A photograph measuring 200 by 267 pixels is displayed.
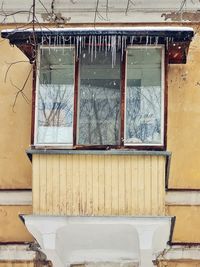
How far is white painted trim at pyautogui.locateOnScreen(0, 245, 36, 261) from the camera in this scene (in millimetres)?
10578

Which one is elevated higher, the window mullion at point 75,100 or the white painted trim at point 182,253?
the window mullion at point 75,100

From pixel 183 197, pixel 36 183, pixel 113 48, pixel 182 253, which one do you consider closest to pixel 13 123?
pixel 36 183

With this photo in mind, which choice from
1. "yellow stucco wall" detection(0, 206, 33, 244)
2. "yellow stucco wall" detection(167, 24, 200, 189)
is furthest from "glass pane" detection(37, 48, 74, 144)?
"yellow stucco wall" detection(167, 24, 200, 189)

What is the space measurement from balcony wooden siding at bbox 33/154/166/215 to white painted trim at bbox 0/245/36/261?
0.93 m

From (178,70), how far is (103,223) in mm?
2462

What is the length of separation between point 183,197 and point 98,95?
67.6 inches

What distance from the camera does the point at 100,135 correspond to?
1005 centimetres

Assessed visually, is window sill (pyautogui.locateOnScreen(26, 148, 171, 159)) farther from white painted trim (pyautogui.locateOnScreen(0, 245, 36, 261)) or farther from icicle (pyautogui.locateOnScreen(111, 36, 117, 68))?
white painted trim (pyautogui.locateOnScreen(0, 245, 36, 261))

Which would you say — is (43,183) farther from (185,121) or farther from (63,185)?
(185,121)

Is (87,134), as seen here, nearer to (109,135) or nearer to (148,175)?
(109,135)

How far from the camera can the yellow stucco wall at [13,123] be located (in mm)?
10805

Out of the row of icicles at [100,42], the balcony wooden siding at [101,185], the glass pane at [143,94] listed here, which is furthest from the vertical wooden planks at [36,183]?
the row of icicles at [100,42]

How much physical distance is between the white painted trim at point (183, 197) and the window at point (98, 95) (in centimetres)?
100

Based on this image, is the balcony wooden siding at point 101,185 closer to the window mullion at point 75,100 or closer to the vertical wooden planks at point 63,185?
the vertical wooden planks at point 63,185
